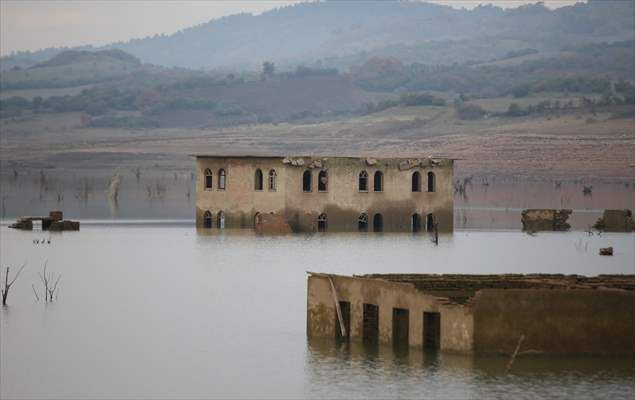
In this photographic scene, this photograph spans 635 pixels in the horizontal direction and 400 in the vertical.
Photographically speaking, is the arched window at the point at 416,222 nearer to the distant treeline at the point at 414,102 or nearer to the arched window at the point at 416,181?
the arched window at the point at 416,181

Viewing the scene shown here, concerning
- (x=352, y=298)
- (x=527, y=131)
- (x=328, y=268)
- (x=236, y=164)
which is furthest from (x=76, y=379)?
(x=527, y=131)

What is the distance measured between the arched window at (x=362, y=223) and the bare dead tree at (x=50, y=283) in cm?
1664

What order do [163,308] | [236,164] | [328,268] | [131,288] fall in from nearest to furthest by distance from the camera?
[163,308]
[131,288]
[328,268]
[236,164]

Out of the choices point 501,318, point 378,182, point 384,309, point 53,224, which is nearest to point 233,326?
point 384,309

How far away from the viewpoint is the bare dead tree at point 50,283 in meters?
40.6

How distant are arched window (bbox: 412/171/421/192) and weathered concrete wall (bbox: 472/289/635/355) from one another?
125ft

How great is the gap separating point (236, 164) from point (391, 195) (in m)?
6.30

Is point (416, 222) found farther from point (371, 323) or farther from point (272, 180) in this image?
point (371, 323)

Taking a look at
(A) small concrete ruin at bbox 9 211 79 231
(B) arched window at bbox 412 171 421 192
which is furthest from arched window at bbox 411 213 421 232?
(A) small concrete ruin at bbox 9 211 79 231

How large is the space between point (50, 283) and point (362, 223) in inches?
864

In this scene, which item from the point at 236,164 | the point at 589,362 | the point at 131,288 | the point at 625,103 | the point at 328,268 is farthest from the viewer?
the point at 625,103

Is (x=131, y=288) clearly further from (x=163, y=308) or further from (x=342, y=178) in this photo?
(x=342, y=178)

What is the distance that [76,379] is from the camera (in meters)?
27.9

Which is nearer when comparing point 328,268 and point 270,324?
point 270,324
